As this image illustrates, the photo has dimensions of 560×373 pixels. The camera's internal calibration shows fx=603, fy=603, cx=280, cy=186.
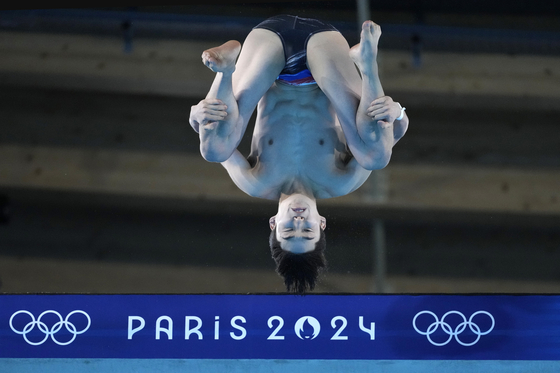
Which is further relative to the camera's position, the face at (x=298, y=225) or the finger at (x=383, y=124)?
the face at (x=298, y=225)

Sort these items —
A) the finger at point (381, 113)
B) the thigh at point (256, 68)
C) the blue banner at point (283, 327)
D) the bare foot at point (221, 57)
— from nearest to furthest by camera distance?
the bare foot at point (221, 57) → the finger at point (381, 113) → the thigh at point (256, 68) → the blue banner at point (283, 327)

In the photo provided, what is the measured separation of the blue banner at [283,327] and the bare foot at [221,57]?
1.36m

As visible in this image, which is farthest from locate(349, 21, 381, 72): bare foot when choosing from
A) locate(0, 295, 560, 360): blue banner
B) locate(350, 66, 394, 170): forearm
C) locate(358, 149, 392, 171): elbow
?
locate(0, 295, 560, 360): blue banner

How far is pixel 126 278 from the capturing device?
3928mm

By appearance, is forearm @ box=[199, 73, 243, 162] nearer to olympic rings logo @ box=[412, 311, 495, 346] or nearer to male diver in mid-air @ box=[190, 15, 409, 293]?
male diver in mid-air @ box=[190, 15, 409, 293]

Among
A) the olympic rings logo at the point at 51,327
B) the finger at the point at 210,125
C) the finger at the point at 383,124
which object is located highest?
the finger at the point at 210,125

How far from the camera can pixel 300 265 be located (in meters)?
2.56

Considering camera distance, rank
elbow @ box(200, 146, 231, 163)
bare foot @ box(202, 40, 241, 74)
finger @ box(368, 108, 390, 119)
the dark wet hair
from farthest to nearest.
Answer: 1. the dark wet hair
2. elbow @ box(200, 146, 231, 163)
3. finger @ box(368, 108, 390, 119)
4. bare foot @ box(202, 40, 241, 74)

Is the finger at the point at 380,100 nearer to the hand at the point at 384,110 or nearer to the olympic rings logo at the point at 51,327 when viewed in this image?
the hand at the point at 384,110

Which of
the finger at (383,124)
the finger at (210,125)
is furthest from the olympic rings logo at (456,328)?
the finger at (210,125)

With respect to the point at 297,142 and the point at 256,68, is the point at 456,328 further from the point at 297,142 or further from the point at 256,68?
the point at 256,68

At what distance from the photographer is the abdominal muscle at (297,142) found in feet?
8.44

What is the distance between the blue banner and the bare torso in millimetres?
727

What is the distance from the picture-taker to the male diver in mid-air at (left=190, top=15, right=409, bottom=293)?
7.71ft
